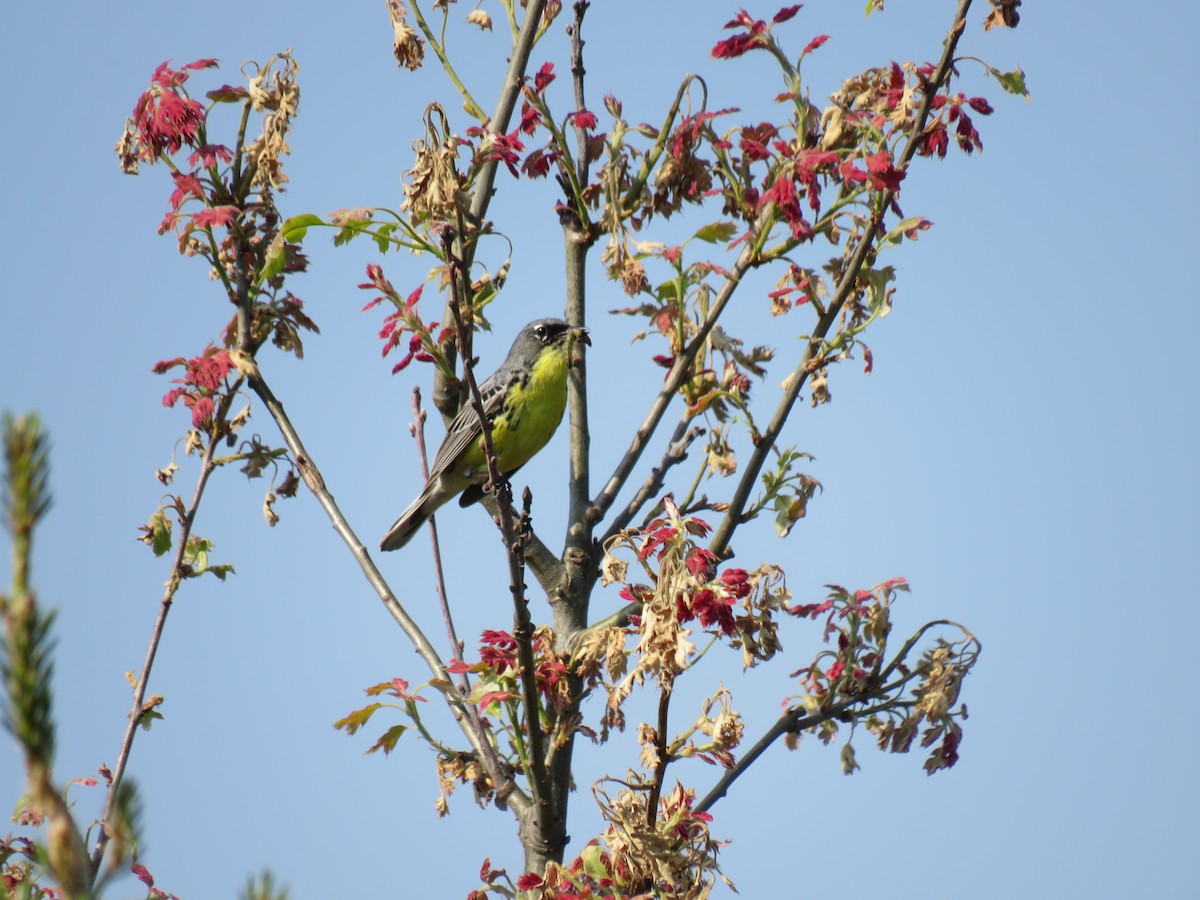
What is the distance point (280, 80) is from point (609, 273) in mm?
1653

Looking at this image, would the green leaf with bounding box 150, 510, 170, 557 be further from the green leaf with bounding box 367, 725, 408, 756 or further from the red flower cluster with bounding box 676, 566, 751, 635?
the red flower cluster with bounding box 676, 566, 751, 635

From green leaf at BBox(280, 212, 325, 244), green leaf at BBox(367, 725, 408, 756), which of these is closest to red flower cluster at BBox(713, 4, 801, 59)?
green leaf at BBox(280, 212, 325, 244)

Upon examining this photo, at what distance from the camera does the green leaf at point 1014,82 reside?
4.80 m

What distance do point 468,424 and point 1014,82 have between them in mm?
3655

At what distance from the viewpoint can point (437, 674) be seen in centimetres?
489

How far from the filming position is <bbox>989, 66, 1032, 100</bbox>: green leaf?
480cm

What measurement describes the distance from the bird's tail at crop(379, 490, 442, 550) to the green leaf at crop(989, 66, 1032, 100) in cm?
454

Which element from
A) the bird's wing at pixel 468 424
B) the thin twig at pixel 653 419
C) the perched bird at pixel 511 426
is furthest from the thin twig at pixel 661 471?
the perched bird at pixel 511 426

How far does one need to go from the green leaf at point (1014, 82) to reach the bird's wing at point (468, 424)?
2983 millimetres

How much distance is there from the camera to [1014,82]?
15.9 ft

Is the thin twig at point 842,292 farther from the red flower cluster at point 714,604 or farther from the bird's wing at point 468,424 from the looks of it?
the bird's wing at point 468,424

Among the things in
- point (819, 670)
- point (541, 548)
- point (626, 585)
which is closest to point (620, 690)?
point (626, 585)

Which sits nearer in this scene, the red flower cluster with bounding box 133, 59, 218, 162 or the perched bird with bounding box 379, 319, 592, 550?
the red flower cluster with bounding box 133, 59, 218, 162

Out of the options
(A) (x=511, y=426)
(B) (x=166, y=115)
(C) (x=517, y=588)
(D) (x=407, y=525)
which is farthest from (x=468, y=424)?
(C) (x=517, y=588)
